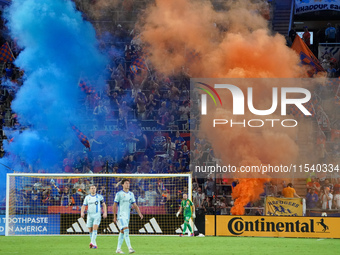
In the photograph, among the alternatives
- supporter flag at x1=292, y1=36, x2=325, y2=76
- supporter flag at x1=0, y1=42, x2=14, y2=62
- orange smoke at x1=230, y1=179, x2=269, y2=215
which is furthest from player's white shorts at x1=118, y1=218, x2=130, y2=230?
supporter flag at x1=0, y1=42, x2=14, y2=62

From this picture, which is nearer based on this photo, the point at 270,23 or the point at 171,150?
the point at 171,150

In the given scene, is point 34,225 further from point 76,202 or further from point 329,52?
point 329,52

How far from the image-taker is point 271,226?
71.5 feet

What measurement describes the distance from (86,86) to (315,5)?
14917 millimetres

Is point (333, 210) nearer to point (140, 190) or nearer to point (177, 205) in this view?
point (177, 205)

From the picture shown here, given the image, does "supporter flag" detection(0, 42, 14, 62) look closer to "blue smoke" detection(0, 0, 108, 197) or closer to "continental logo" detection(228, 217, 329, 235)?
"blue smoke" detection(0, 0, 108, 197)

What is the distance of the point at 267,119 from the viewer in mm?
28156

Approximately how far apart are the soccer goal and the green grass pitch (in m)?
1.02

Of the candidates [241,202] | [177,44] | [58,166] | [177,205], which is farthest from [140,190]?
[177,44]

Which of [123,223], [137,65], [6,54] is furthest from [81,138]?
[123,223]

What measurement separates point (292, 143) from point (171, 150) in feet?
18.2

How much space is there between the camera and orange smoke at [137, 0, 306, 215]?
2750 centimetres

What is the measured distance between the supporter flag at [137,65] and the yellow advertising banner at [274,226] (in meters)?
11.0

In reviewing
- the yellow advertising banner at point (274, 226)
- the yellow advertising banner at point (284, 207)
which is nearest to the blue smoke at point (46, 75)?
the yellow advertising banner at point (274, 226)
